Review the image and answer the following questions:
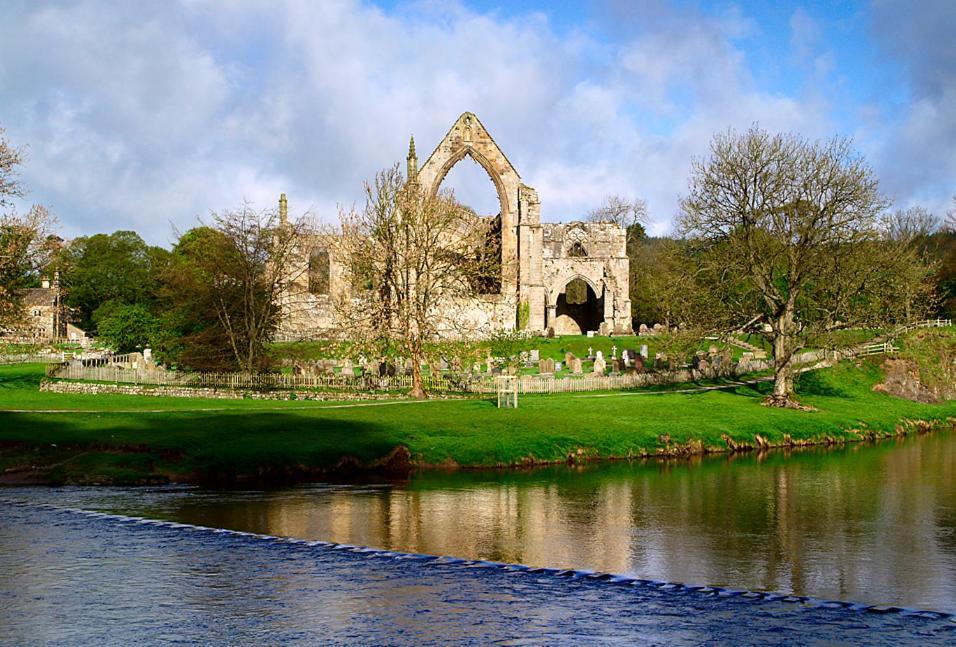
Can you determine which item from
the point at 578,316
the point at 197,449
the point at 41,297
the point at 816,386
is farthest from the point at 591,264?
the point at 41,297

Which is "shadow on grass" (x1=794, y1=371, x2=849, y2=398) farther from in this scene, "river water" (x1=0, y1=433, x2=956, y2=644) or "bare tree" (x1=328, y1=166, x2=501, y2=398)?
"river water" (x1=0, y1=433, x2=956, y2=644)

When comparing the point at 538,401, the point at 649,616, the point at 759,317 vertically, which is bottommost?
the point at 649,616

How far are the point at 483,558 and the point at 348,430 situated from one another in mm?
12386

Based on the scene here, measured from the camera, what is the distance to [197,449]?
25531 millimetres

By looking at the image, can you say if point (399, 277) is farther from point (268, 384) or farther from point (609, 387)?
point (609, 387)

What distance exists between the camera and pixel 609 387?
4266 cm

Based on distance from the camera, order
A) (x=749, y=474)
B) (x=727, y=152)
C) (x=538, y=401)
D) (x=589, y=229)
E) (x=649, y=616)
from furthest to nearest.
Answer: (x=589, y=229) < (x=727, y=152) < (x=538, y=401) < (x=749, y=474) < (x=649, y=616)

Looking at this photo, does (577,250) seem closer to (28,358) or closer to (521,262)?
(521,262)

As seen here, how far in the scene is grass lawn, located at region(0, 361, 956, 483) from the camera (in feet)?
80.9

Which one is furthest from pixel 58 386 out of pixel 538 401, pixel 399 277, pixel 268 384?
pixel 538 401

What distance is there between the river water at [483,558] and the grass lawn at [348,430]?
2.00 m

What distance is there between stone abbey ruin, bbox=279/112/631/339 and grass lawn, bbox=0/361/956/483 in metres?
23.5

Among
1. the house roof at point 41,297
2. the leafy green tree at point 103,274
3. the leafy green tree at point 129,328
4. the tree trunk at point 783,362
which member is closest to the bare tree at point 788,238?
the tree trunk at point 783,362

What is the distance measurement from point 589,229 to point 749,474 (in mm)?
54483
